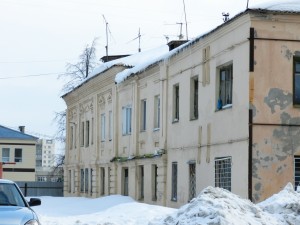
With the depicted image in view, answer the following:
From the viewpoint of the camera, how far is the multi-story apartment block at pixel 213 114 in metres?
20.6

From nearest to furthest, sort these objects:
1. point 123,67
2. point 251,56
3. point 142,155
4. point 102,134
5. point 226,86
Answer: point 251,56, point 226,86, point 142,155, point 123,67, point 102,134

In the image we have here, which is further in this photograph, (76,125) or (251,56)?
(76,125)

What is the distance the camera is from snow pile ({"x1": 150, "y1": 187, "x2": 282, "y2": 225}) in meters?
14.1

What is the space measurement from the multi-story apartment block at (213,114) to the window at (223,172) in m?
0.03

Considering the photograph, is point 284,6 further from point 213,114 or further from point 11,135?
point 11,135

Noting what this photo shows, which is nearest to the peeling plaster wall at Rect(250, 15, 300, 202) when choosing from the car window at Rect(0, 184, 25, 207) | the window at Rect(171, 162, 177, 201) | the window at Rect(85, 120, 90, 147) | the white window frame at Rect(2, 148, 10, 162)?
the window at Rect(171, 162, 177, 201)

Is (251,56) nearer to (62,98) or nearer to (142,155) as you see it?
(142,155)

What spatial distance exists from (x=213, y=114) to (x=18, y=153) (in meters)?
55.6

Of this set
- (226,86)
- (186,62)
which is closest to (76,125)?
(186,62)

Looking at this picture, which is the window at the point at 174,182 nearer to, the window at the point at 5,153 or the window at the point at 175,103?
the window at the point at 175,103

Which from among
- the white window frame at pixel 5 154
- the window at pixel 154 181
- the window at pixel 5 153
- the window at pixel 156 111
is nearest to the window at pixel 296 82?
the window at pixel 156 111

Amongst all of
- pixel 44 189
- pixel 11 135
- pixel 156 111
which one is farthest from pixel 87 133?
pixel 11 135

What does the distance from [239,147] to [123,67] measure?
14.2 metres

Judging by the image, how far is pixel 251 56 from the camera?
20547mm
